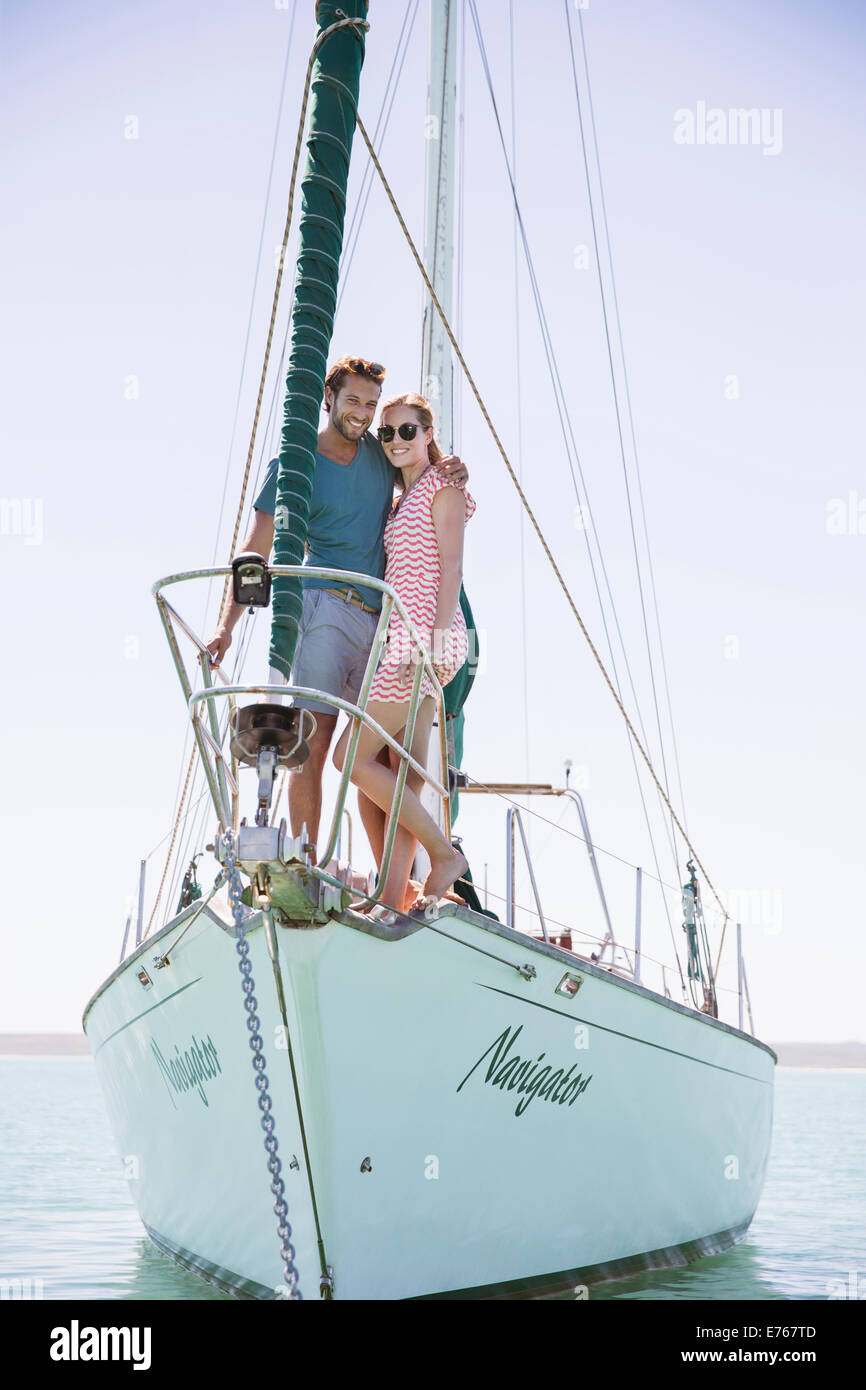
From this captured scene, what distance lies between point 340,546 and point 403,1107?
232 cm

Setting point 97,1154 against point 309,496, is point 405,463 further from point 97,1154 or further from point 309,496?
point 97,1154

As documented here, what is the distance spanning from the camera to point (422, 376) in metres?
8.99

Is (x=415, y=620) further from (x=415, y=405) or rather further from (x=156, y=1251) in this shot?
(x=156, y=1251)

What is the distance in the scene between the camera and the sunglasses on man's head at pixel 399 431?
5.37 meters

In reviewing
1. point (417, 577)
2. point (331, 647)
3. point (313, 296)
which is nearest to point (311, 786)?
point (331, 647)

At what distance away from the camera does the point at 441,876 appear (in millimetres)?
4945

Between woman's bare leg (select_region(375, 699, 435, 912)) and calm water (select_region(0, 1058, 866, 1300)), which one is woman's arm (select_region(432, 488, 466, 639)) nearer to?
woman's bare leg (select_region(375, 699, 435, 912))

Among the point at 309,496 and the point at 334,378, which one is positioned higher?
the point at 334,378

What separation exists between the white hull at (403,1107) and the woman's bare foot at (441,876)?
153 mm

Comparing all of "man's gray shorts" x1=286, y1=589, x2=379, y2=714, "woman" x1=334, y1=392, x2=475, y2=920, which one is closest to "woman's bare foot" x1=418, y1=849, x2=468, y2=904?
"woman" x1=334, y1=392, x2=475, y2=920

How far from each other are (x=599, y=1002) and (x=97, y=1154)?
1641cm

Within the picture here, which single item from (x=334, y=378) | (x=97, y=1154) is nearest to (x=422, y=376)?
(x=334, y=378)
